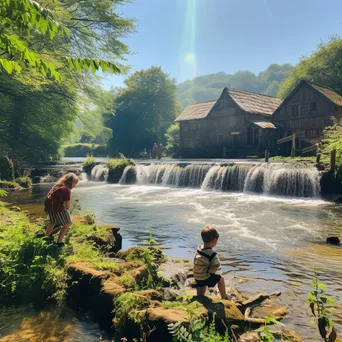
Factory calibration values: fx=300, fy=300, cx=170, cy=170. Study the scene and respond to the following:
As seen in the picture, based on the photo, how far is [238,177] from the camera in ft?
66.8

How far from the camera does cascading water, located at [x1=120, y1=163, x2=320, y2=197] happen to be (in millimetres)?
17594

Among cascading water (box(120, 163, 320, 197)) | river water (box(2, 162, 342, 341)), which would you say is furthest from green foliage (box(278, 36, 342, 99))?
river water (box(2, 162, 342, 341))

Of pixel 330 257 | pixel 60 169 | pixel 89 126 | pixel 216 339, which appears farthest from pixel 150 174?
pixel 216 339

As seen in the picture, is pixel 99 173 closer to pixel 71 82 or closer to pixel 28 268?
pixel 71 82

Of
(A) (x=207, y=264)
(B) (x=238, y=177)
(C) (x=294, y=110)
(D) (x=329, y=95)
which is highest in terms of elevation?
(D) (x=329, y=95)

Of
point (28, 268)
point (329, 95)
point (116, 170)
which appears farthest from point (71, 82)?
point (329, 95)

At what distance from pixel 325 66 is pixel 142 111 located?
106ft

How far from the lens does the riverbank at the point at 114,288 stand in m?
3.67

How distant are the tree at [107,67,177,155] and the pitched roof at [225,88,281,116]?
77.9 ft

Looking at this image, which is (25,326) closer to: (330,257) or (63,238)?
(63,238)

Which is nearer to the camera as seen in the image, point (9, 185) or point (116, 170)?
point (9, 185)

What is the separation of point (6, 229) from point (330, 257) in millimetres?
7865

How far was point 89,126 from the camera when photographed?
72.3ft

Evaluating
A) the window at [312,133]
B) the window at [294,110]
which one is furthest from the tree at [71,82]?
the window at [312,133]
